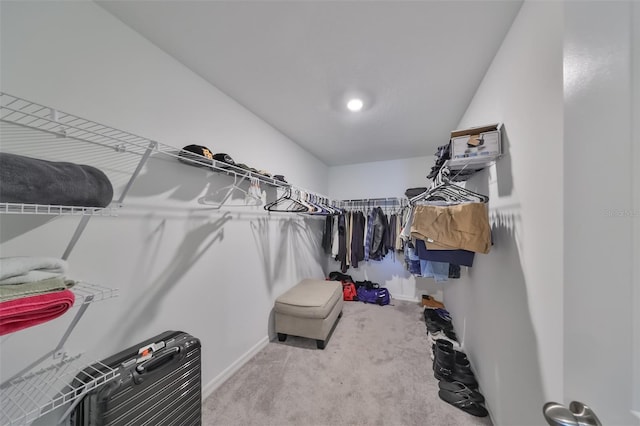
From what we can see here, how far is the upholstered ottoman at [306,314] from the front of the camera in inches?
82.8

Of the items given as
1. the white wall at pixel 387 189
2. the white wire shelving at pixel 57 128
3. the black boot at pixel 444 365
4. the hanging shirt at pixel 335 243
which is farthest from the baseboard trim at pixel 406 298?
the white wire shelving at pixel 57 128

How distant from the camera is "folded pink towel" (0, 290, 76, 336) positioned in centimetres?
58

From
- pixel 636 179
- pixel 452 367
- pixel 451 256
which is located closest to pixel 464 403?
pixel 452 367

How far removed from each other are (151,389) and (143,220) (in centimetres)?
92

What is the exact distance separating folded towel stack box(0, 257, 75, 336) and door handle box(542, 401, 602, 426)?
4.58 feet

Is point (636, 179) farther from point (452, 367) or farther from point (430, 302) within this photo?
point (430, 302)

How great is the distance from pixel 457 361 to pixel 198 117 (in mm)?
3016

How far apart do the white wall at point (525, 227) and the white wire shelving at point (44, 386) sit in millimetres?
1733

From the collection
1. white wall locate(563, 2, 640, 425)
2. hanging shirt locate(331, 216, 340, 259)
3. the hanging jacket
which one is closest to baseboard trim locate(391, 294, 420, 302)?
the hanging jacket

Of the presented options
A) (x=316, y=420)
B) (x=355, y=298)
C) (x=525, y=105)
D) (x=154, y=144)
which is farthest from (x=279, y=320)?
(x=525, y=105)

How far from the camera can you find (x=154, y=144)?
99cm

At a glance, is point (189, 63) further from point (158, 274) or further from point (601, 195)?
point (601, 195)

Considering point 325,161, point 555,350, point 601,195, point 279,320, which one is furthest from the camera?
point 325,161

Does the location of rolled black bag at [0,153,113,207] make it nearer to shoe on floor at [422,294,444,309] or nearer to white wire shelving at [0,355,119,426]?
white wire shelving at [0,355,119,426]
